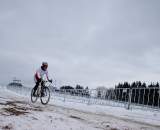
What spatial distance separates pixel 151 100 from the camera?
14094mm

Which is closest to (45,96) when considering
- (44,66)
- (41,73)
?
(41,73)

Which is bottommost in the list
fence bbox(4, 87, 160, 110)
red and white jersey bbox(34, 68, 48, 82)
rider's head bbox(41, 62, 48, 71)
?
fence bbox(4, 87, 160, 110)

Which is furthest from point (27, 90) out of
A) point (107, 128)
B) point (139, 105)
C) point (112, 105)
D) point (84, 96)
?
point (107, 128)

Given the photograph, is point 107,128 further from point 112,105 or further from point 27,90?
point 27,90

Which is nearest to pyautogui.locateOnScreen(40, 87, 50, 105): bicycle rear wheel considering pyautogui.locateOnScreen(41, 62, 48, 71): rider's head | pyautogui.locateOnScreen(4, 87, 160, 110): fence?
pyautogui.locateOnScreen(41, 62, 48, 71): rider's head

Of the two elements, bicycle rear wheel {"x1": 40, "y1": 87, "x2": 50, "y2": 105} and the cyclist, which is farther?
the cyclist

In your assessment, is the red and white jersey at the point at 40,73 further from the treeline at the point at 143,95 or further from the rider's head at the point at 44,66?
the treeline at the point at 143,95

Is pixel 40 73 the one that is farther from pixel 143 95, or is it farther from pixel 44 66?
pixel 143 95

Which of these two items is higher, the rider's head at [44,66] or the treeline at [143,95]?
the rider's head at [44,66]

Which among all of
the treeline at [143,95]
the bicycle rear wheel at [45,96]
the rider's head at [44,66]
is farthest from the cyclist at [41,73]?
the treeline at [143,95]

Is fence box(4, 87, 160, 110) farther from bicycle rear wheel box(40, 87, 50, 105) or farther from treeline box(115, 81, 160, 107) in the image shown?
bicycle rear wheel box(40, 87, 50, 105)

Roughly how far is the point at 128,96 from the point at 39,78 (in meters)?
4.79

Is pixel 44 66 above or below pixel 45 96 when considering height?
above

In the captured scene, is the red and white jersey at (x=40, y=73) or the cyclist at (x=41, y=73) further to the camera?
the red and white jersey at (x=40, y=73)
